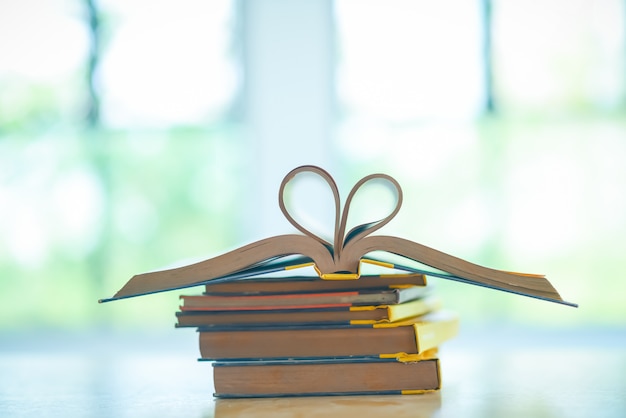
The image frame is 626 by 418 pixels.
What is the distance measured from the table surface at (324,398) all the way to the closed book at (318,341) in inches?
1.7

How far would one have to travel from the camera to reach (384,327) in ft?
2.54

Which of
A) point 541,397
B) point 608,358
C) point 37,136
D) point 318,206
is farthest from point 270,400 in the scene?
point 37,136

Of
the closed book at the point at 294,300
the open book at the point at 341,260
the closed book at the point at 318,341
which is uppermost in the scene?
the open book at the point at 341,260

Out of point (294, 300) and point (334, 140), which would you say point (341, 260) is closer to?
point (294, 300)

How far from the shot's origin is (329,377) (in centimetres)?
78

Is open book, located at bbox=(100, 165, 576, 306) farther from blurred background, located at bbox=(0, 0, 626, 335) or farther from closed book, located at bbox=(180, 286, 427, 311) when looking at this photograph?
blurred background, located at bbox=(0, 0, 626, 335)

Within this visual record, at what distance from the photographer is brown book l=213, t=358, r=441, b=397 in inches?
30.7

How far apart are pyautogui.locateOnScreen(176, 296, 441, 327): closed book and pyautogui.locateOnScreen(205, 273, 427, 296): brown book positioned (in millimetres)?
19

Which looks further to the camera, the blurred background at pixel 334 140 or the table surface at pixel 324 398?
the blurred background at pixel 334 140

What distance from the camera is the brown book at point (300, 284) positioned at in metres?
0.78

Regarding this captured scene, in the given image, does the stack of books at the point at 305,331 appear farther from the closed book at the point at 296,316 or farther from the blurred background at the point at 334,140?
the blurred background at the point at 334,140

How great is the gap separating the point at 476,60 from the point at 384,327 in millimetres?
2853

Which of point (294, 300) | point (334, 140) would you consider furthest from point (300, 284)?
point (334, 140)

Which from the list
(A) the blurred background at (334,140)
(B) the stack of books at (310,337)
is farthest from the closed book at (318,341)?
(A) the blurred background at (334,140)
